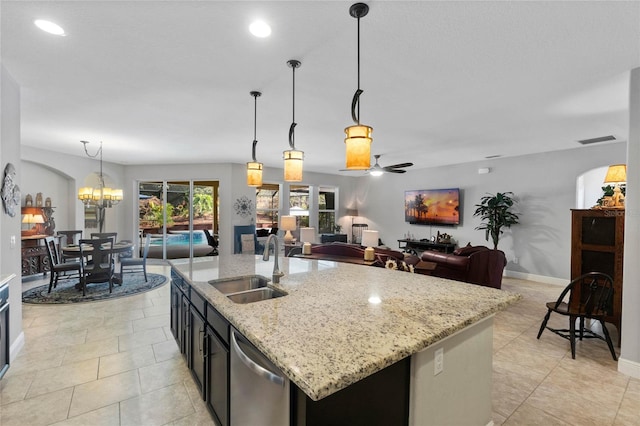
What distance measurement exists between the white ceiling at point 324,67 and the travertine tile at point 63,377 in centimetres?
261

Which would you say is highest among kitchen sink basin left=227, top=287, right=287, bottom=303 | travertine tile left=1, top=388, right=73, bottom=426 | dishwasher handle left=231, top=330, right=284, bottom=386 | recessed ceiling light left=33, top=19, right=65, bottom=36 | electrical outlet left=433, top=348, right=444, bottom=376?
recessed ceiling light left=33, top=19, right=65, bottom=36

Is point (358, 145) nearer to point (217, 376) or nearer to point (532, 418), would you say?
point (217, 376)

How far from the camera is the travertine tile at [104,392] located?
7.25 ft

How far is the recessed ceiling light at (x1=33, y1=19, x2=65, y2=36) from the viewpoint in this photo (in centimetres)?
196

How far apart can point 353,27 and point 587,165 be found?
5.83 m

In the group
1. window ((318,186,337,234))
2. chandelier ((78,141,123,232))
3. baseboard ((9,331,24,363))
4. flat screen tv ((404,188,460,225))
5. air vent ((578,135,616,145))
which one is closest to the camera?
baseboard ((9,331,24,363))

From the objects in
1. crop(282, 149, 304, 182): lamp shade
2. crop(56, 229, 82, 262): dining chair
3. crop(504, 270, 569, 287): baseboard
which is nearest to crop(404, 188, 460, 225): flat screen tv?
crop(504, 270, 569, 287): baseboard

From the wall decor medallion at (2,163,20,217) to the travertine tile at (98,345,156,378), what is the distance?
163 cm

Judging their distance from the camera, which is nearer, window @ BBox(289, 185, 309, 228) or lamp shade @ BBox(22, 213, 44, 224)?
lamp shade @ BBox(22, 213, 44, 224)

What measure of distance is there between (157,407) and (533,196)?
700 centimetres

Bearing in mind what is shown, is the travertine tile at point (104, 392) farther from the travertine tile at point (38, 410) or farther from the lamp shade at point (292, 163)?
the lamp shade at point (292, 163)

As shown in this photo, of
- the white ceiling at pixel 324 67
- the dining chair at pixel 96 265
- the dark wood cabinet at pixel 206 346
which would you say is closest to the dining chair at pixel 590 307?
the white ceiling at pixel 324 67

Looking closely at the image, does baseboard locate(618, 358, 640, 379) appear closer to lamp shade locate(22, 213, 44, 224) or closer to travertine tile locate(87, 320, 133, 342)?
travertine tile locate(87, 320, 133, 342)

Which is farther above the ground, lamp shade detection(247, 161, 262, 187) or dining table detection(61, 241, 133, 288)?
lamp shade detection(247, 161, 262, 187)
